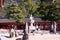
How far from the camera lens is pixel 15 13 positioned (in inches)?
1406

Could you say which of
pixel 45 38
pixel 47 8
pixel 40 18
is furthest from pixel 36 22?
pixel 45 38

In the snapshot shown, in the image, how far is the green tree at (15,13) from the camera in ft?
116

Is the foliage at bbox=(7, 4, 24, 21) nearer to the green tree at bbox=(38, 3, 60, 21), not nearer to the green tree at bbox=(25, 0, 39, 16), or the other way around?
the green tree at bbox=(25, 0, 39, 16)

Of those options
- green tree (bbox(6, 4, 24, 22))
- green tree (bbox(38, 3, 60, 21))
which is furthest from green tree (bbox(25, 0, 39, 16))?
green tree (bbox(6, 4, 24, 22))

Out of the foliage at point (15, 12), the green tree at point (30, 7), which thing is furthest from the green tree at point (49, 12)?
the foliage at point (15, 12)

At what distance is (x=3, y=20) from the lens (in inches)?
1523

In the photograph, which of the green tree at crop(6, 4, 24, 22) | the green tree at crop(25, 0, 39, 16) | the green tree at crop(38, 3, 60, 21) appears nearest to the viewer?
the green tree at crop(38, 3, 60, 21)

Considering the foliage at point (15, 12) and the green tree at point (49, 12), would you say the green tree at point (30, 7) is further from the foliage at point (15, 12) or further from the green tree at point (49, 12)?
the foliage at point (15, 12)

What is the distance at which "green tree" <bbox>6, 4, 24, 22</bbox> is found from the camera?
35469mm

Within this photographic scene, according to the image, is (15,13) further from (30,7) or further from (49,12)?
(49,12)

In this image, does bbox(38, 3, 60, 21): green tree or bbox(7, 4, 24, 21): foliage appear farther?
bbox(7, 4, 24, 21): foliage

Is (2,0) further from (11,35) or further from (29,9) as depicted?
(11,35)

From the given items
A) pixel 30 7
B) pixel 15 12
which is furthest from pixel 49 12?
pixel 15 12

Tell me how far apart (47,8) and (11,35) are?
32.3 feet
